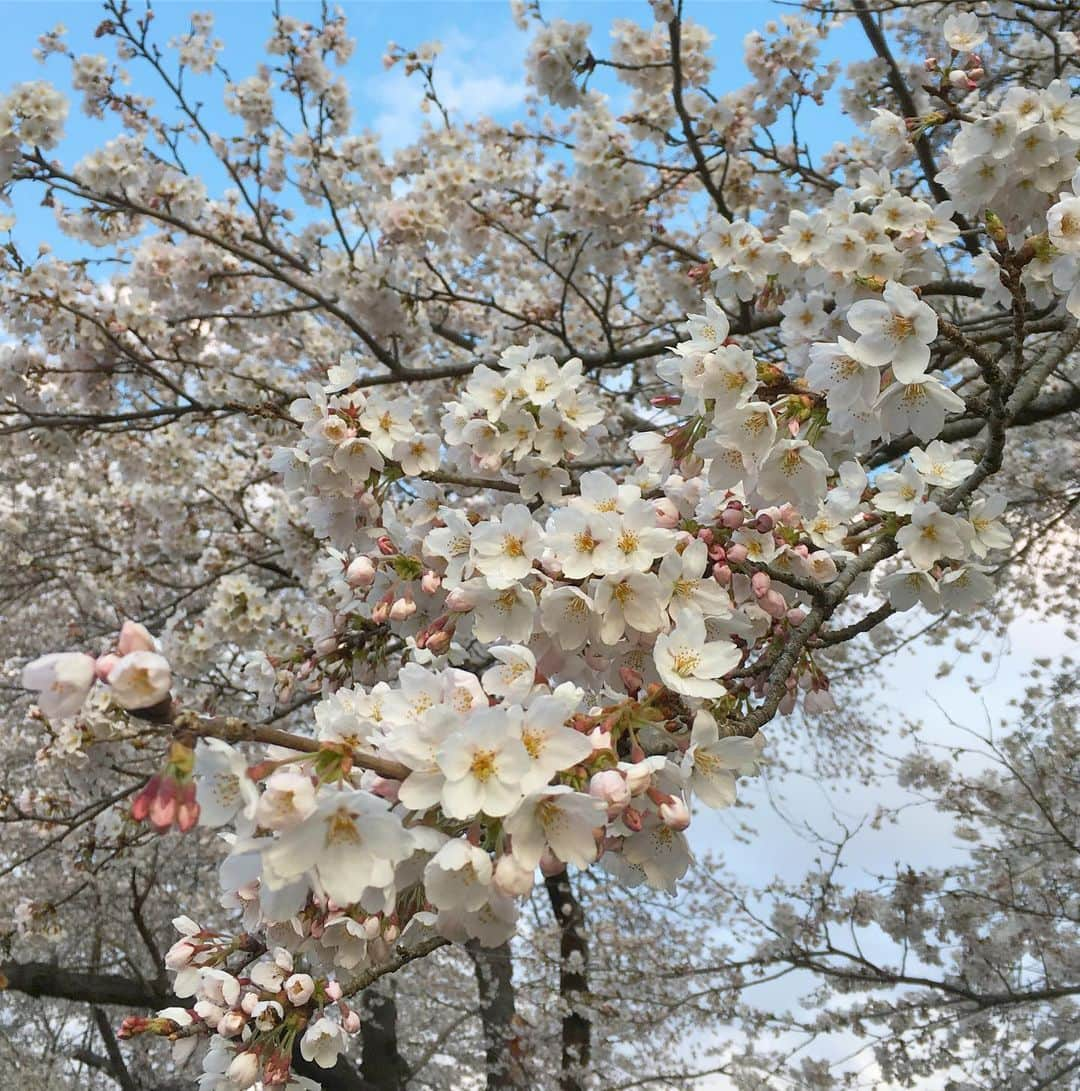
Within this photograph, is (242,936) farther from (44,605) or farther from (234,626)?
(44,605)

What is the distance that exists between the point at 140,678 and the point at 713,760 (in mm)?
845

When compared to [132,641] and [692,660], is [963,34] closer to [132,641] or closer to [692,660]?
[692,660]

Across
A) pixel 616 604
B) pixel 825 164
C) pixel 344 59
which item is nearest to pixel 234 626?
pixel 616 604

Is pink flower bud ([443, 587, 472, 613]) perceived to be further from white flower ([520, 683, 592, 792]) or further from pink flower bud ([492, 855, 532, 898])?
pink flower bud ([492, 855, 532, 898])

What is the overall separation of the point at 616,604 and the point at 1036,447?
713 cm

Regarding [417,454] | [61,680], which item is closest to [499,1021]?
[417,454]

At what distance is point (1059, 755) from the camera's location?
6109mm

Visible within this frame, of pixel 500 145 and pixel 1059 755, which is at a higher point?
pixel 500 145

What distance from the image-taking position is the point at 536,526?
1743mm

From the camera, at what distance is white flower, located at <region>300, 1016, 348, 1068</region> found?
1.73m

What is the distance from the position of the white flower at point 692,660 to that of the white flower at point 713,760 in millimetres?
58

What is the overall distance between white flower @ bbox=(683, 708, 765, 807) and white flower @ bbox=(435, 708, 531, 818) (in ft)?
1.05

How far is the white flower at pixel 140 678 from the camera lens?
0.97m

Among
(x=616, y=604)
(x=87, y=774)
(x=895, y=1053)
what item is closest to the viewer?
(x=616, y=604)
